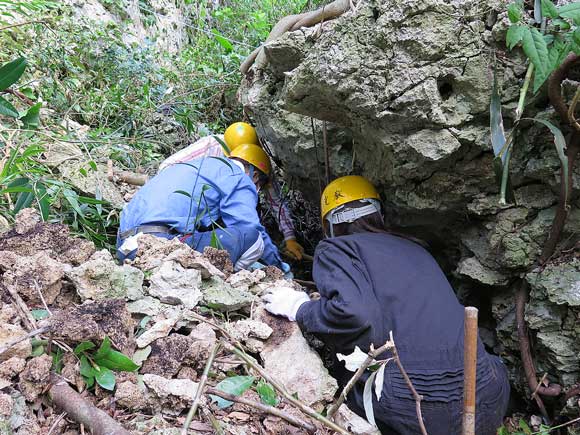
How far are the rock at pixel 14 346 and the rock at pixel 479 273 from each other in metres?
2.12

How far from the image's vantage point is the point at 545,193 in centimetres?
228

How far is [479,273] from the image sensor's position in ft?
8.23

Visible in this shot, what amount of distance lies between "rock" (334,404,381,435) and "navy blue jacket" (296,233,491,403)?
10.4 inches

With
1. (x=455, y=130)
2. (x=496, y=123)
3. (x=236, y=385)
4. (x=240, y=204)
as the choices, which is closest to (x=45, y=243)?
(x=236, y=385)

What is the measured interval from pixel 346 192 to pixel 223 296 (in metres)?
1.04

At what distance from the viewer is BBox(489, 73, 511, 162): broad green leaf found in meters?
2.05

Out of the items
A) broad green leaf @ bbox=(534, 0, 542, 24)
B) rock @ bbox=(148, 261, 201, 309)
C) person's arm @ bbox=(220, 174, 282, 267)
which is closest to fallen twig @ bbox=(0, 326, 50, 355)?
rock @ bbox=(148, 261, 201, 309)

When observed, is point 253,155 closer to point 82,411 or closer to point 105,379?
point 105,379

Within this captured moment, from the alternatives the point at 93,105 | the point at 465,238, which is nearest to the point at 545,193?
the point at 465,238

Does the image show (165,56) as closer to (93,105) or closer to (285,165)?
(93,105)

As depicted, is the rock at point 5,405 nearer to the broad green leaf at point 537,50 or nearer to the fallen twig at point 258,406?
the fallen twig at point 258,406

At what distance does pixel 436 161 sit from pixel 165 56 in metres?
4.01

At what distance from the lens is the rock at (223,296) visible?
6.68 feet

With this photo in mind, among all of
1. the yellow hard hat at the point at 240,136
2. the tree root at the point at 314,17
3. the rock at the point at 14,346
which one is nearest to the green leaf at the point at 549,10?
the tree root at the point at 314,17
